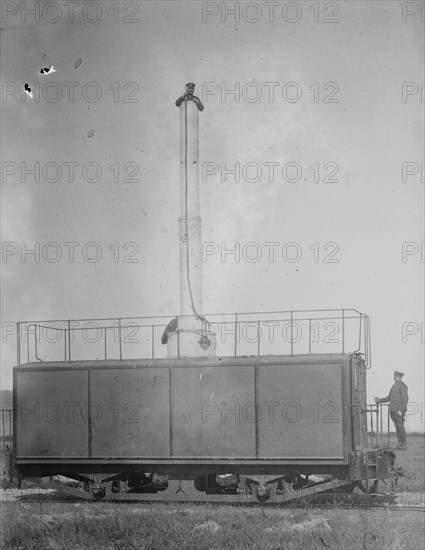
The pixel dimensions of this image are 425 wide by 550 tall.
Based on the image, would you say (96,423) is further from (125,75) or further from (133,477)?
(125,75)

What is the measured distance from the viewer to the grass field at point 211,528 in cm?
1004

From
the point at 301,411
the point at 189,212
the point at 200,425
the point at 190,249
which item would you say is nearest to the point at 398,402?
the point at 301,411

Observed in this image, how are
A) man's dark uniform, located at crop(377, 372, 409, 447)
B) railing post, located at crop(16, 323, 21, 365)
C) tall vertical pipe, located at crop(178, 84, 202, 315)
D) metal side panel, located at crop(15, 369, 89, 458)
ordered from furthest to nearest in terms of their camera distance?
tall vertical pipe, located at crop(178, 84, 202, 315), man's dark uniform, located at crop(377, 372, 409, 447), railing post, located at crop(16, 323, 21, 365), metal side panel, located at crop(15, 369, 89, 458)

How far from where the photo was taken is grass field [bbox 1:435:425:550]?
10.0 metres

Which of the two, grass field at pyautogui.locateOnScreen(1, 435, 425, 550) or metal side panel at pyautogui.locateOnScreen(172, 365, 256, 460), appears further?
metal side panel at pyautogui.locateOnScreen(172, 365, 256, 460)

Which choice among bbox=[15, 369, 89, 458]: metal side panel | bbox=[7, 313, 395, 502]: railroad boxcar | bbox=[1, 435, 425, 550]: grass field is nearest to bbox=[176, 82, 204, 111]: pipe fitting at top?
bbox=[7, 313, 395, 502]: railroad boxcar

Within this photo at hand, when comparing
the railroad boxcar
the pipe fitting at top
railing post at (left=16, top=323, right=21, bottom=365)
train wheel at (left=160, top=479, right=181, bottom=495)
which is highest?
the pipe fitting at top

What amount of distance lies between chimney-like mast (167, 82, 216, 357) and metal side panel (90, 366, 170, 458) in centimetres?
→ 142

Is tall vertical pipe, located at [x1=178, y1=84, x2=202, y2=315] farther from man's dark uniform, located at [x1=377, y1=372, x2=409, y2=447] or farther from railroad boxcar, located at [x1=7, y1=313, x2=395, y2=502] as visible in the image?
man's dark uniform, located at [x1=377, y1=372, x2=409, y2=447]

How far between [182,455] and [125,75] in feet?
23.5

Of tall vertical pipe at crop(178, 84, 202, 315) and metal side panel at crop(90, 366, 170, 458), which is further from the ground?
tall vertical pipe at crop(178, 84, 202, 315)

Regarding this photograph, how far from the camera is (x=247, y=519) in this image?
37.2 feet

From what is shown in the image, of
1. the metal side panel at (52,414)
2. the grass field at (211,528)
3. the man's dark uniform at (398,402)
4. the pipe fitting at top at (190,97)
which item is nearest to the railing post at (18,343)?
the metal side panel at (52,414)

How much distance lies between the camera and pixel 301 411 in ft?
43.4
